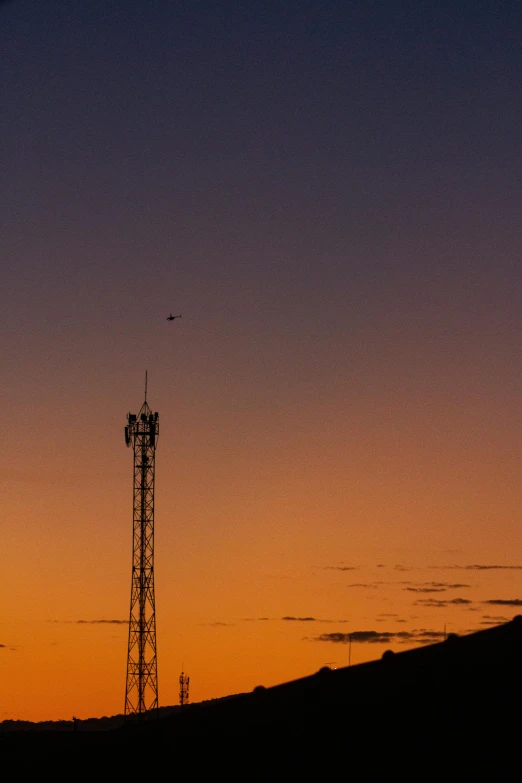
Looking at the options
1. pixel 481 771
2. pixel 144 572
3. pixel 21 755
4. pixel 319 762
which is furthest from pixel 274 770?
pixel 144 572

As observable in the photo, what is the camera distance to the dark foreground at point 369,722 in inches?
1458

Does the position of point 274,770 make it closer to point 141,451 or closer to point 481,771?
point 481,771

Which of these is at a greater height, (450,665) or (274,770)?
(450,665)

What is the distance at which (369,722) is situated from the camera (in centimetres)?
3966

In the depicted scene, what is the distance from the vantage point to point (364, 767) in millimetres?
37812

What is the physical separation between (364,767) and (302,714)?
4.92 m

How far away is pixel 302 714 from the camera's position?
139ft

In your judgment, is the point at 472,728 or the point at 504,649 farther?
the point at 504,649

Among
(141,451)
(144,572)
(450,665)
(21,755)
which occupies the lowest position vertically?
(21,755)

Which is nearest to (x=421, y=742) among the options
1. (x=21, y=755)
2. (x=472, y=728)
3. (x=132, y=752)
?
(x=472, y=728)

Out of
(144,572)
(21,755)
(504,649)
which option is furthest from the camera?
(144,572)

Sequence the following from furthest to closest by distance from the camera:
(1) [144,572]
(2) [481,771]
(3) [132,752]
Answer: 1. (1) [144,572]
2. (3) [132,752]
3. (2) [481,771]

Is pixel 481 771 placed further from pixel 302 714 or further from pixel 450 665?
pixel 302 714

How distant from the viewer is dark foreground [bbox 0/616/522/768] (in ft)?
121
